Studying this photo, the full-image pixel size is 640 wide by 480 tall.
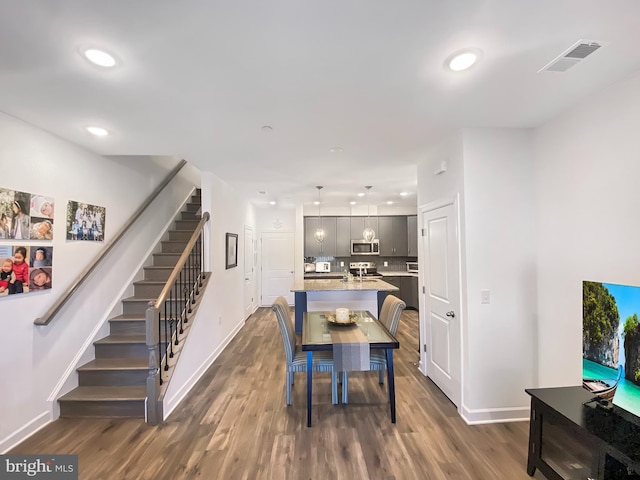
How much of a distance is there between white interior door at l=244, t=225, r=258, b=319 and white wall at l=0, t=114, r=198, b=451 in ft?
8.03

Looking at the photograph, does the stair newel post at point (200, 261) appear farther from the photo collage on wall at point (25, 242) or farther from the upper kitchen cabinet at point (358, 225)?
the upper kitchen cabinet at point (358, 225)

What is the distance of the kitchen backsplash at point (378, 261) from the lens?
299 inches

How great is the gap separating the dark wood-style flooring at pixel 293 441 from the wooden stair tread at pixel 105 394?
0.60 ft

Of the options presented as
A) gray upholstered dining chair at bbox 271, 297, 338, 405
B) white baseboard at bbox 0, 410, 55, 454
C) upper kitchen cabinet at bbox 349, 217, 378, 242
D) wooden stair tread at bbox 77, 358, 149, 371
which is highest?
upper kitchen cabinet at bbox 349, 217, 378, 242

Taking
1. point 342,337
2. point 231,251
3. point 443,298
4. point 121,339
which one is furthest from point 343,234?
point 121,339

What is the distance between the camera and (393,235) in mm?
7398

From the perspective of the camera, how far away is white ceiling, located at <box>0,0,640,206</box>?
1300 mm

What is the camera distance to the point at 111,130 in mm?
2590

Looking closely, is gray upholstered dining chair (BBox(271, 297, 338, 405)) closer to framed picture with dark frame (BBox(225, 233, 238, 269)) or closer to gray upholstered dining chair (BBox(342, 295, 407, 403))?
gray upholstered dining chair (BBox(342, 295, 407, 403))

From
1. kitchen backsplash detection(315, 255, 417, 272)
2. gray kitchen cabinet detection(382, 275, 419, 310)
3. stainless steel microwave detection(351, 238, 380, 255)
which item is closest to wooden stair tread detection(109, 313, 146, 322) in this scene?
kitchen backsplash detection(315, 255, 417, 272)

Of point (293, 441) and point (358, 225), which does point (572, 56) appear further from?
point (358, 225)

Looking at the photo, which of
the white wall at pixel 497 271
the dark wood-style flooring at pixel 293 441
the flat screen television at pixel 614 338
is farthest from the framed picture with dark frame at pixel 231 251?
the flat screen television at pixel 614 338

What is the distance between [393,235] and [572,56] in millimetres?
5871

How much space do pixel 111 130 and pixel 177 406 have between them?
270 cm
